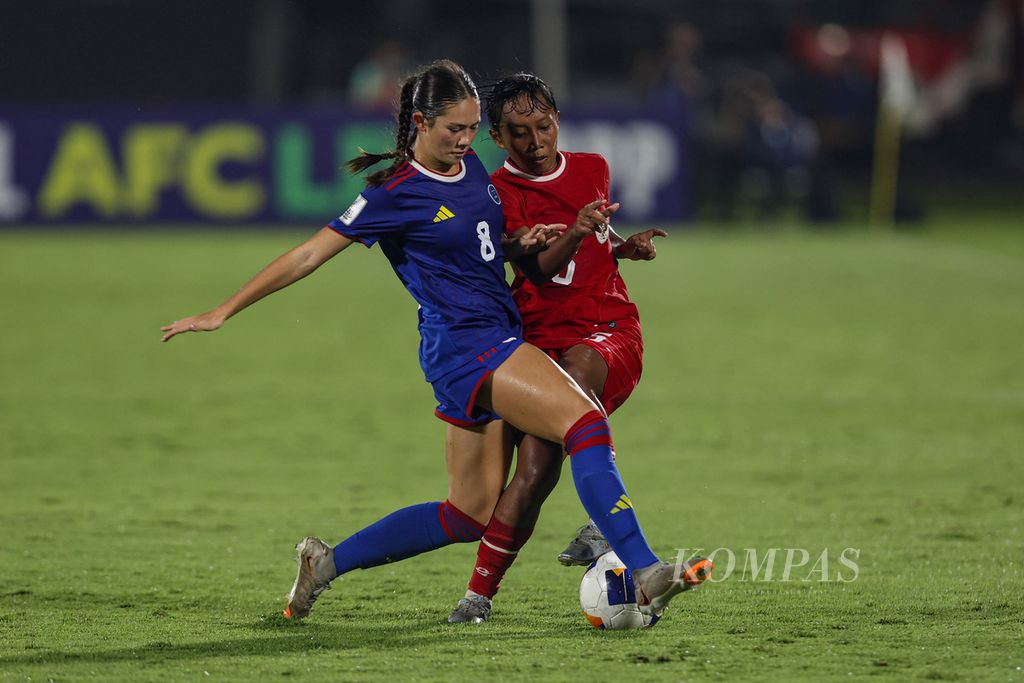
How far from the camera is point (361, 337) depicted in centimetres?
1263

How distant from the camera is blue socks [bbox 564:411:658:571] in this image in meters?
4.78


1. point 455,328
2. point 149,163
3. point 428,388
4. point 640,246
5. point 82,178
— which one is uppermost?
point 640,246

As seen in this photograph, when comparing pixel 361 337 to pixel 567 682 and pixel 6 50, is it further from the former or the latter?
pixel 6 50

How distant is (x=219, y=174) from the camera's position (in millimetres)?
20250

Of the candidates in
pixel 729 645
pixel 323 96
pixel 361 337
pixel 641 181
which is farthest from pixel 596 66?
pixel 729 645

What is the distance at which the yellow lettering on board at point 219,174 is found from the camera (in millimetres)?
20000

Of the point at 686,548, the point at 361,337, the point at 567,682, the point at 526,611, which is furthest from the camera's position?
the point at 361,337

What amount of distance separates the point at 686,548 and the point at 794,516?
81 centimetres

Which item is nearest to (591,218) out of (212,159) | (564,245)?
(564,245)

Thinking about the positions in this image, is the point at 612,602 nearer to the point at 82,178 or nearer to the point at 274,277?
the point at 274,277

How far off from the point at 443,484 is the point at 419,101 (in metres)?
2.93

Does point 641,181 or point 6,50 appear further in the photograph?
point 6,50

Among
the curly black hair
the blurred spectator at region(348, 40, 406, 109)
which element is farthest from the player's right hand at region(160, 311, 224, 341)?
the blurred spectator at region(348, 40, 406, 109)

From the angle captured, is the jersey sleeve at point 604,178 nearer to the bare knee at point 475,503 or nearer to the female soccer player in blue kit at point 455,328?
the female soccer player in blue kit at point 455,328
